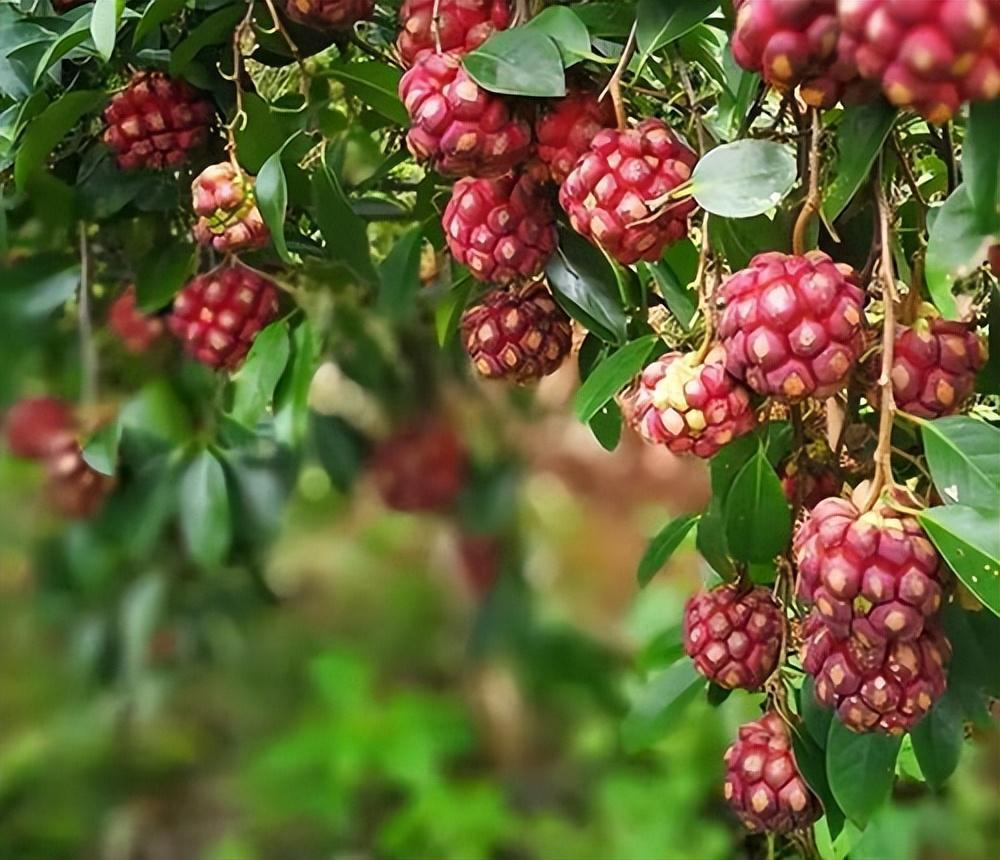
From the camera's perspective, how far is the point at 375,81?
20.6 inches

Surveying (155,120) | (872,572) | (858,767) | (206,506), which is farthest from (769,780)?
(206,506)

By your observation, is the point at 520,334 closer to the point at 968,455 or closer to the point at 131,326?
the point at 968,455

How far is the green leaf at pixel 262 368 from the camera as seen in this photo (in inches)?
24.3

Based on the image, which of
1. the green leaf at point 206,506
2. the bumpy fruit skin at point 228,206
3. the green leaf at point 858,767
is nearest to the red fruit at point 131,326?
the green leaf at point 206,506

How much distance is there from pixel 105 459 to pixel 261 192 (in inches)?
9.6

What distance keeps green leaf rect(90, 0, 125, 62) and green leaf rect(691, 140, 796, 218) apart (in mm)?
232

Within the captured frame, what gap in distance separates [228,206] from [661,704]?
35 cm

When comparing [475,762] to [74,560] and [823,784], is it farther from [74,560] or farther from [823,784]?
[823,784]

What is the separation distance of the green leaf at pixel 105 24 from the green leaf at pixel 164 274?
209mm

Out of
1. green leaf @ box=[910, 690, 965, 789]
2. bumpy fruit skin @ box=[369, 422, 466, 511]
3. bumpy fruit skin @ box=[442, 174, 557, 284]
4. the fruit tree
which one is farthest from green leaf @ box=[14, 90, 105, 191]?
bumpy fruit skin @ box=[369, 422, 466, 511]

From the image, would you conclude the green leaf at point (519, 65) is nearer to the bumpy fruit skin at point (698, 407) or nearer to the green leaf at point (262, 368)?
the bumpy fruit skin at point (698, 407)

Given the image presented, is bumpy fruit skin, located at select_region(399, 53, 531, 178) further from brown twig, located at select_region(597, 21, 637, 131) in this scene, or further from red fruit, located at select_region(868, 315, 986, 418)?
red fruit, located at select_region(868, 315, 986, 418)

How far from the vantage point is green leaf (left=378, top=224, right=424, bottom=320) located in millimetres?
616

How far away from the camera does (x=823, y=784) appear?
1.52ft
